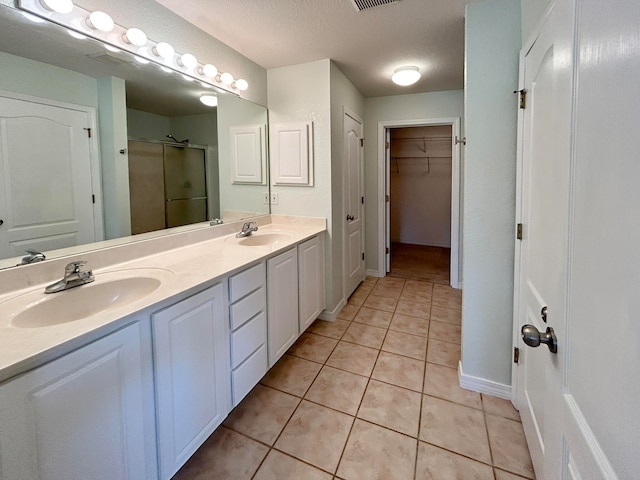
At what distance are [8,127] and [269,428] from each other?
1.75 metres

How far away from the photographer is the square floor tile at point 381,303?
10.1 ft

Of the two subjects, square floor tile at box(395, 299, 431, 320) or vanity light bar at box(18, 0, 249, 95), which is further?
square floor tile at box(395, 299, 431, 320)

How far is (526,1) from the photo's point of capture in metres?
1.51

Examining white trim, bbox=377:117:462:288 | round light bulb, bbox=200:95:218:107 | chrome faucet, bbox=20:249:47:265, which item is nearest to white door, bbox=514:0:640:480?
chrome faucet, bbox=20:249:47:265

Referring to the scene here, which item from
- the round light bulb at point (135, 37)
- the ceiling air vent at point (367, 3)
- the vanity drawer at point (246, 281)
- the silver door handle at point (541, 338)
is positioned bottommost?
the vanity drawer at point (246, 281)

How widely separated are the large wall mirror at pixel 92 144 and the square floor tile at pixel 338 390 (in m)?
1.32

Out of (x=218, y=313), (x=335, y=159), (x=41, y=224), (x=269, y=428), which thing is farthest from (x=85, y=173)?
(x=335, y=159)

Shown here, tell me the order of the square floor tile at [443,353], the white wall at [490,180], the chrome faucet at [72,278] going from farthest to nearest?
the square floor tile at [443,353]
the white wall at [490,180]
the chrome faucet at [72,278]

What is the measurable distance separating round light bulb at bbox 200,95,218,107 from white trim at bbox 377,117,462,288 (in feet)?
7.19

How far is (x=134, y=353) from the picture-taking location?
1.01m

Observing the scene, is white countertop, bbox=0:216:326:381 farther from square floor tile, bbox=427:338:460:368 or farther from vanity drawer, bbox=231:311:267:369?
square floor tile, bbox=427:338:460:368

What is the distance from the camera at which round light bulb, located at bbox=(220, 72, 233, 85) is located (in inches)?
86.9

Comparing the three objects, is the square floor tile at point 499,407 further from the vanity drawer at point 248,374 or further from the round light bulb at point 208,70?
the round light bulb at point 208,70

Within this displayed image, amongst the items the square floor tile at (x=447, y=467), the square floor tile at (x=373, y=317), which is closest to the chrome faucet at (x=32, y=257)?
the square floor tile at (x=447, y=467)
